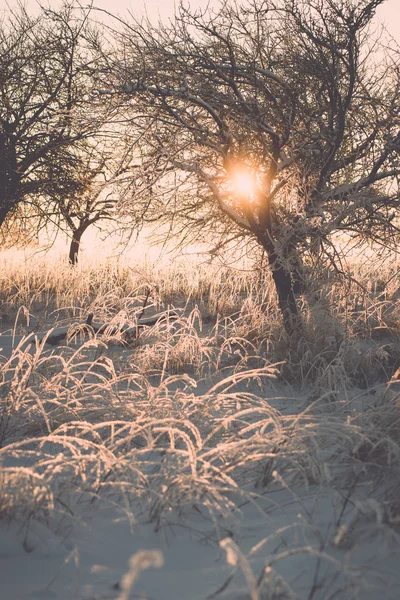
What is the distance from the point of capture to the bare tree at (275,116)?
208 inches

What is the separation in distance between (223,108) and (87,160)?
522cm

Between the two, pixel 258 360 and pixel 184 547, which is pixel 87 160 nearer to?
pixel 258 360

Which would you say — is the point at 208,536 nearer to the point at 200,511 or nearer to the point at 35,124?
the point at 200,511

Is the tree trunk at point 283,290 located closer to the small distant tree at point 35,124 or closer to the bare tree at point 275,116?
the bare tree at point 275,116

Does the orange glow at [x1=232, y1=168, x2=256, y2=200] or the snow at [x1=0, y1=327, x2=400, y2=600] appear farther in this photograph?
the orange glow at [x1=232, y1=168, x2=256, y2=200]

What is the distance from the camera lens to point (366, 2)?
5.00 m

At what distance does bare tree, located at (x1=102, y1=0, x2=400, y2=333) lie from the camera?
17.3ft

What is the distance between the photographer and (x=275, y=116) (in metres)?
5.99

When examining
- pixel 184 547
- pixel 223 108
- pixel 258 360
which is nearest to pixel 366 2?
pixel 223 108

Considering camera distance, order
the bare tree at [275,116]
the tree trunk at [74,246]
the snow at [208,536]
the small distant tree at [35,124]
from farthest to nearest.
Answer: the tree trunk at [74,246] < the small distant tree at [35,124] < the bare tree at [275,116] < the snow at [208,536]

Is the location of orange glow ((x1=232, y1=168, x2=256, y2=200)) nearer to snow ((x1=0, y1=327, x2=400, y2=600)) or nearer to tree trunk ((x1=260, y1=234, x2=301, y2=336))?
tree trunk ((x1=260, y1=234, x2=301, y2=336))

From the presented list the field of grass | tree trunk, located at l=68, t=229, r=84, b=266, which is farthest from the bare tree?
tree trunk, located at l=68, t=229, r=84, b=266

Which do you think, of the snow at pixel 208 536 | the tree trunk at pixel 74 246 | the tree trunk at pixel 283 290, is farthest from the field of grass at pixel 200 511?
the tree trunk at pixel 74 246

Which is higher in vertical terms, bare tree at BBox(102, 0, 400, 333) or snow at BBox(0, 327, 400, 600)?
bare tree at BBox(102, 0, 400, 333)
